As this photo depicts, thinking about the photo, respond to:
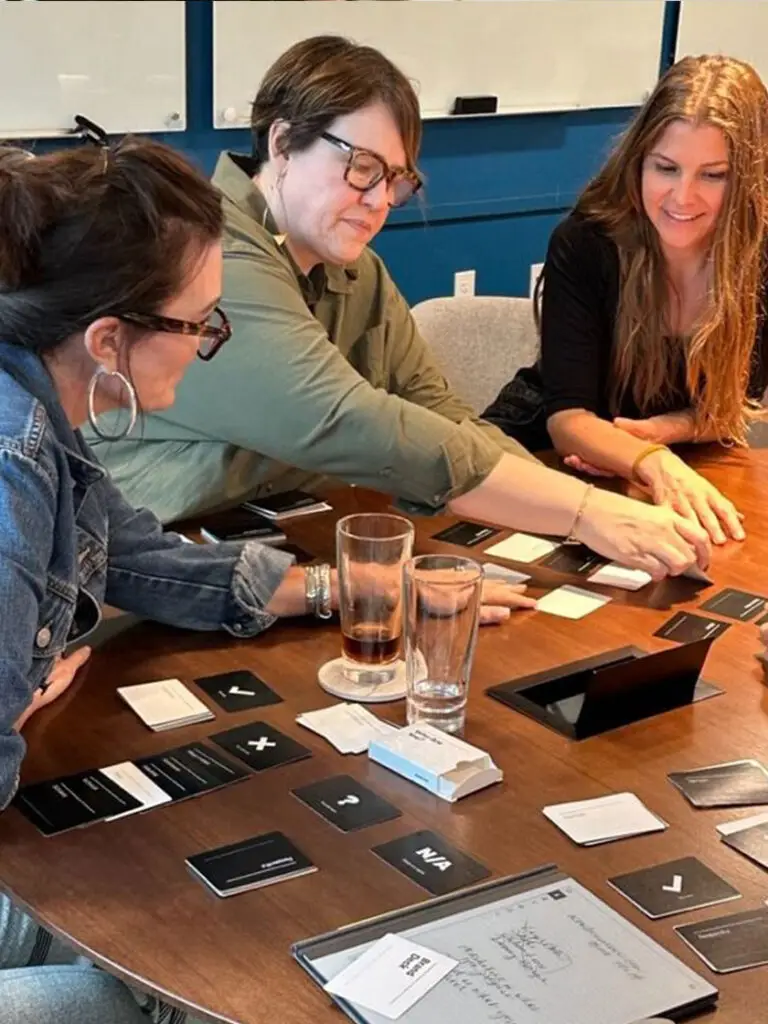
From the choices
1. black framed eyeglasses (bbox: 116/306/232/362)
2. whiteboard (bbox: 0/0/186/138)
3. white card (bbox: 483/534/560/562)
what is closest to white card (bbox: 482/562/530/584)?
white card (bbox: 483/534/560/562)

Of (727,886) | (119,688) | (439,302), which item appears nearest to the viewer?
(727,886)

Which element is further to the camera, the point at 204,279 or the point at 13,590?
the point at 204,279

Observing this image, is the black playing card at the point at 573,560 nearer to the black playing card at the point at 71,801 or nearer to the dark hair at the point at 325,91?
the dark hair at the point at 325,91

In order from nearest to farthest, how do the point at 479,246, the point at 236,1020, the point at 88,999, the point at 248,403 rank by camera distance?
the point at 236,1020, the point at 88,999, the point at 248,403, the point at 479,246

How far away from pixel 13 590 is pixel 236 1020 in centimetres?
44

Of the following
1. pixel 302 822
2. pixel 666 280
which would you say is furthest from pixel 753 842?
pixel 666 280

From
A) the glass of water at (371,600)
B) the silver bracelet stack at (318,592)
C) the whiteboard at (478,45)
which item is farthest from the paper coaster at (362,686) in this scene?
the whiteboard at (478,45)

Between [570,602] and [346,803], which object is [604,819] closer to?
[346,803]

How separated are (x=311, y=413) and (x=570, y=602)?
0.41 m

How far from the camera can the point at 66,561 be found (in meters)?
1.32

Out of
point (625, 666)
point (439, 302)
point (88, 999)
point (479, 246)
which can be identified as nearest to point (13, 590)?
point (88, 999)

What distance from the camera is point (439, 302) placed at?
280cm

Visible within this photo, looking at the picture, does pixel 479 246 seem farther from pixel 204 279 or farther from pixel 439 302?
pixel 204 279

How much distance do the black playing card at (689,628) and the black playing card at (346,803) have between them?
0.48 m
